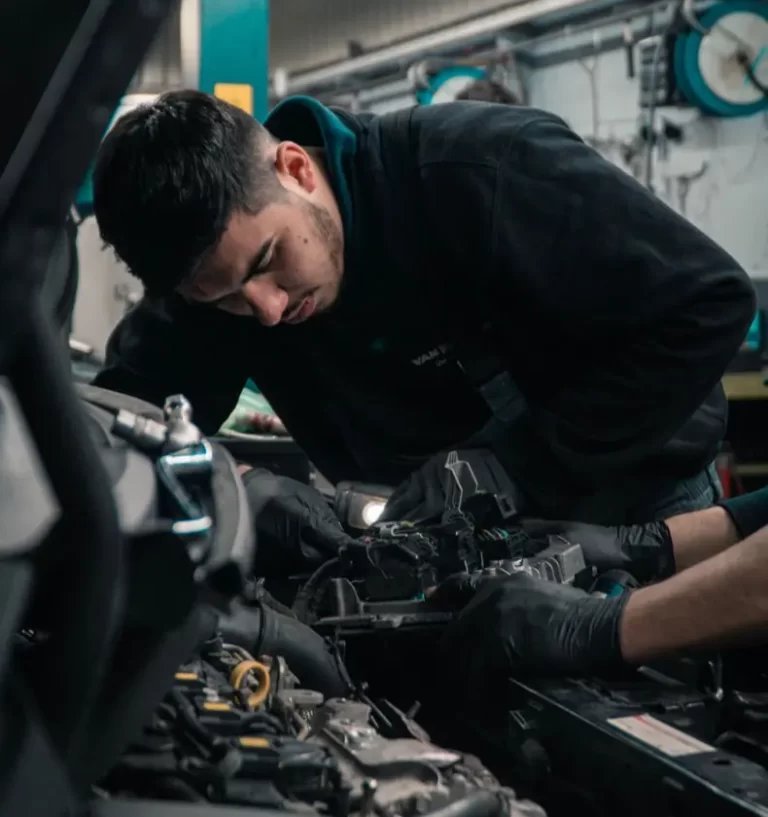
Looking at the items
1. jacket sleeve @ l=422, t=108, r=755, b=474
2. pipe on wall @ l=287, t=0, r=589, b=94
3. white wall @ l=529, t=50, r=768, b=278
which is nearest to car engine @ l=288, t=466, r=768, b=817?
jacket sleeve @ l=422, t=108, r=755, b=474

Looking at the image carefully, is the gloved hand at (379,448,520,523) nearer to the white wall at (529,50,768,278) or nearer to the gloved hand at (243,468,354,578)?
the gloved hand at (243,468,354,578)

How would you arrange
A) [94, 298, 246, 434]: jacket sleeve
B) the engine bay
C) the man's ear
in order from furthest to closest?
[94, 298, 246, 434]: jacket sleeve
the man's ear
the engine bay

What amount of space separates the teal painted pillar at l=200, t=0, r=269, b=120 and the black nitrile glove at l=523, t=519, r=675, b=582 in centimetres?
245

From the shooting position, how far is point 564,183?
1.72 m

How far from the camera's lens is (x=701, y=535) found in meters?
1.70

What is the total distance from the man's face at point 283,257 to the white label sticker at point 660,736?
897 millimetres

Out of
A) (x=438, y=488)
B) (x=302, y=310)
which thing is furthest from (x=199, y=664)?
(x=302, y=310)

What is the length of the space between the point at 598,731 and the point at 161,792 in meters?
0.39

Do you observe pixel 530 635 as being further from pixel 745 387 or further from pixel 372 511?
pixel 745 387

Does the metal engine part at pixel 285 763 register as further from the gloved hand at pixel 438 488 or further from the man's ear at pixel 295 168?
the man's ear at pixel 295 168

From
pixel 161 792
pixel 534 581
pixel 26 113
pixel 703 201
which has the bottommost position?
pixel 703 201

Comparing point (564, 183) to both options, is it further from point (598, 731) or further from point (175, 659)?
point (175, 659)

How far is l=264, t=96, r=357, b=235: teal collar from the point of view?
1774 mm

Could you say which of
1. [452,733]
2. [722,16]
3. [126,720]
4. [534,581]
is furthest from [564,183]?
[722,16]
